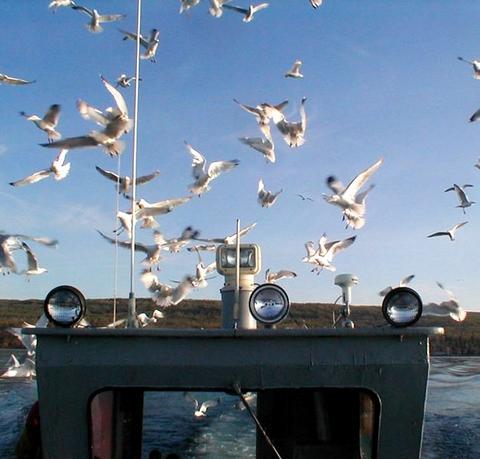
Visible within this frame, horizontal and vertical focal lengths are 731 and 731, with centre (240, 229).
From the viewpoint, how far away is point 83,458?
4984 millimetres

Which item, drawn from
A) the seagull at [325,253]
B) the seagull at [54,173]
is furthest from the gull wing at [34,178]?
the seagull at [325,253]

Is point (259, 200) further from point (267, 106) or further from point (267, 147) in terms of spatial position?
point (267, 106)

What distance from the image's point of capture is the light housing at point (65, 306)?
4.99 m

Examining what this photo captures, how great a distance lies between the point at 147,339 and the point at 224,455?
5193 millimetres

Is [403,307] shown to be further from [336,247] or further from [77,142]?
[336,247]

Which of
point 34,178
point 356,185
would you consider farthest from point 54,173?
point 356,185

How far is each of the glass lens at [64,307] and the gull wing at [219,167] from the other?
7524mm

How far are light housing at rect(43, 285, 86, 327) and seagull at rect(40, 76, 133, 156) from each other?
9.31ft

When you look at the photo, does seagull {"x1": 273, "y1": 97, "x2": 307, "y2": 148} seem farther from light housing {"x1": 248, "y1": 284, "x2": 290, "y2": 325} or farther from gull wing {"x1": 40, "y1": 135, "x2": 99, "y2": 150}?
light housing {"x1": 248, "y1": 284, "x2": 290, "y2": 325}

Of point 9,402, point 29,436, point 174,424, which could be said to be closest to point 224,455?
point 174,424

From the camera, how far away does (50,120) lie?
44.8 feet

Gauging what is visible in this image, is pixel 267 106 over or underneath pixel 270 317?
over

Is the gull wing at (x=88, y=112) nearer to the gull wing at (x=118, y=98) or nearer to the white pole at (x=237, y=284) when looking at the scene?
the gull wing at (x=118, y=98)

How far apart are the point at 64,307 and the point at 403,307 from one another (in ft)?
7.57
